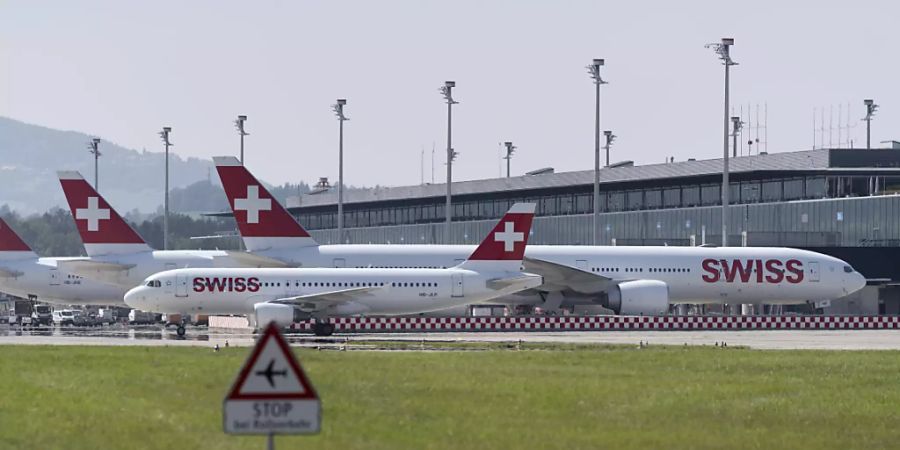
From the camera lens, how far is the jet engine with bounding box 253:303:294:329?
57250mm

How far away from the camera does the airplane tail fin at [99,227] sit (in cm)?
6681

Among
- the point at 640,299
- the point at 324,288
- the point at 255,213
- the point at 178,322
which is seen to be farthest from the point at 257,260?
the point at 640,299

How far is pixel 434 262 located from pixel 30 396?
129 feet

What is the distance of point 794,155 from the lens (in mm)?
101375

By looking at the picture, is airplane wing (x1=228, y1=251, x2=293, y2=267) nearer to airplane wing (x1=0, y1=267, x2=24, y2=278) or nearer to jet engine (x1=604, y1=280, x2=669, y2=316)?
airplane wing (x1=0, y1=267, x2=24, y2=278)

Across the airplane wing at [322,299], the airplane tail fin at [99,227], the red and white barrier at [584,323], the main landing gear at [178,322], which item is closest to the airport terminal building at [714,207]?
the red and white barrier at [584,323]

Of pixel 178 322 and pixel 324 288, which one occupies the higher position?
pixel 324 288

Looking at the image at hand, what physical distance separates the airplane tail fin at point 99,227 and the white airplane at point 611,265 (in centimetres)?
469

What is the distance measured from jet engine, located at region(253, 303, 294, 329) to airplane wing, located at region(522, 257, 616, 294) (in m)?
14.5

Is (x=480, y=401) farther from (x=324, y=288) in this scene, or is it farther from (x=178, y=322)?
(x=178, y=322)

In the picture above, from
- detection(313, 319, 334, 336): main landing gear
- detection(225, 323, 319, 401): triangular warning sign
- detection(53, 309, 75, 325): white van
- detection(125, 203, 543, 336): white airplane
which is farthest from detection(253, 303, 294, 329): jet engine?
detection(225, 323, 319, 401): triangular warning sign

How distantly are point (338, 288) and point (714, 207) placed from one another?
4591cm

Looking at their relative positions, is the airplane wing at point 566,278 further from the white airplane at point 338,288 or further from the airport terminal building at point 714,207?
the airport terminal building at point 714,207

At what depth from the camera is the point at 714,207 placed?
330ft
